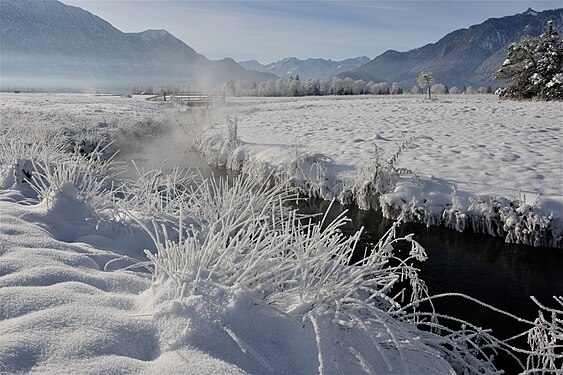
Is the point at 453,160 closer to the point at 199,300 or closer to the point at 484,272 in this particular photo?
the point at 484,272

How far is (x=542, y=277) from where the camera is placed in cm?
733

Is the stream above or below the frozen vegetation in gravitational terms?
below

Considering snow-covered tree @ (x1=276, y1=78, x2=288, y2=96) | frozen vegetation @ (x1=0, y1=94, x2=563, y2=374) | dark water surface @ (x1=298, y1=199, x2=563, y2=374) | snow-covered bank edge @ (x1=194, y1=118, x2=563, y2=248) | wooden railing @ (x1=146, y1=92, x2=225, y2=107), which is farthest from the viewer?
snow-covered tree @ (x1=276, y1=78, x2=288, y2=96)

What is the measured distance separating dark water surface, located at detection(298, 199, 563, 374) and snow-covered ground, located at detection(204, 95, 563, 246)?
1.43ft

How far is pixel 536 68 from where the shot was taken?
33.8m

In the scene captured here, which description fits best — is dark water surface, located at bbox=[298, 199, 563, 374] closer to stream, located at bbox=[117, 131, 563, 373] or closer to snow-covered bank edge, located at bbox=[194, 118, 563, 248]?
stream, located at bbox=[117, 131, 563, 373]

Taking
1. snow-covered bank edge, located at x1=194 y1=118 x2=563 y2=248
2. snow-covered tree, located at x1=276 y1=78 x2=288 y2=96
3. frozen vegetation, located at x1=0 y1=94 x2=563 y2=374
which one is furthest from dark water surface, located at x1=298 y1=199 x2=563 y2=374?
snow-covered tree, located at x1=276 y1=78 x2=288 y2=96

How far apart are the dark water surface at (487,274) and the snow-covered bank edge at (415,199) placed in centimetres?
27

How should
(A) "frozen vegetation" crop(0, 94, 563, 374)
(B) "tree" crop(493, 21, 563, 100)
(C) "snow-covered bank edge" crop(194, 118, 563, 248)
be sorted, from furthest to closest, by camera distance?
(B) "tree" crop(493, 21, 563, 100), (C) "snow-covered bank edge" crop(194, 118, 563, 248), (A) "frozen vegetation" crop(0, 94, 563, 374)

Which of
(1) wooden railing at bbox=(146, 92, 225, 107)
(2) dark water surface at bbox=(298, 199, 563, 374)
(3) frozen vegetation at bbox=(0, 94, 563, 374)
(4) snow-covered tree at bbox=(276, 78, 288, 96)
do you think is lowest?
(2) dark water surface at bbox=(298, 199, 563, 374)

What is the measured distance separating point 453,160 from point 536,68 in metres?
28.1

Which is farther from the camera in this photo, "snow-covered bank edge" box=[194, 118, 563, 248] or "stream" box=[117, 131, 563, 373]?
"snow-covered bank edge" box=[194, 118, 563, 248]

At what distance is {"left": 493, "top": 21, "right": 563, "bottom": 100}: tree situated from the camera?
3156 centimetres

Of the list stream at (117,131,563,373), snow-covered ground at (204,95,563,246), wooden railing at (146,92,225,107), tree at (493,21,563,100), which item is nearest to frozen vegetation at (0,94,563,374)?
stream at (117,131,563,373)
